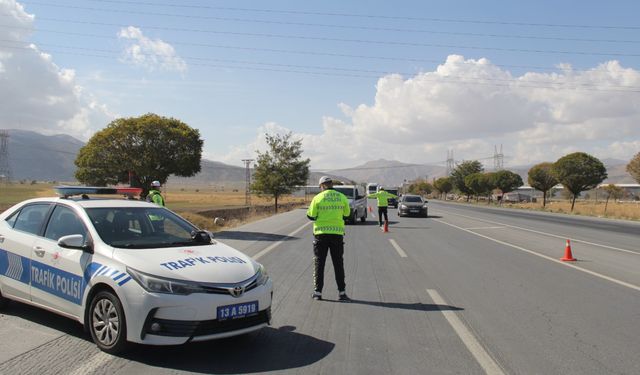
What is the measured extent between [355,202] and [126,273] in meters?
20.2

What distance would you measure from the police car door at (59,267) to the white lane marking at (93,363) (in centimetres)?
56

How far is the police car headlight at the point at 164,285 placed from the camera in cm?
457

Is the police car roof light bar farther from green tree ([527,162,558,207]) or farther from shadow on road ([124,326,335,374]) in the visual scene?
green tree ([527,162,558,207])

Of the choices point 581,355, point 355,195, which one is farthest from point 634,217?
point 581,355

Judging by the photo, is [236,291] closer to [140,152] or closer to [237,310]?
[237,310]

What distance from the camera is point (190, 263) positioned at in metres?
4.91

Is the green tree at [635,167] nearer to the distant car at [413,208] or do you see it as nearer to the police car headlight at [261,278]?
the distant car at [413,208]

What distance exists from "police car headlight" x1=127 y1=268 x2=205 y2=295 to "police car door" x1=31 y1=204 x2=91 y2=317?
0.83m

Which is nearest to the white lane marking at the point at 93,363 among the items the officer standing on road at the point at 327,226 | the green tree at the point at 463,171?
the officer standing on road at the point at 327,226

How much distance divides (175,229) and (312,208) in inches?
83.4

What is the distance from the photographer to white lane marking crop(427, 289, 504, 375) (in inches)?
178

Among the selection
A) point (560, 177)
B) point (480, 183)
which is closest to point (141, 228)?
point (560, 177)

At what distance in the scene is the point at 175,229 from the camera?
622 centimetres

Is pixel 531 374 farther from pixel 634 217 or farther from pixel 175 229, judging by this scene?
pixel 634 217
